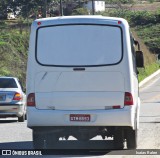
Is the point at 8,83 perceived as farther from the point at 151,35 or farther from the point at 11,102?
the point at 151,35

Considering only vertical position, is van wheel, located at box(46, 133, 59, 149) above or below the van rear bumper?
below

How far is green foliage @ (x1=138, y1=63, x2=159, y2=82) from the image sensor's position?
63119 mm

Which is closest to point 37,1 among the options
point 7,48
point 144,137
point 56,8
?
point 56,8

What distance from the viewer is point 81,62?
1334 centimetres

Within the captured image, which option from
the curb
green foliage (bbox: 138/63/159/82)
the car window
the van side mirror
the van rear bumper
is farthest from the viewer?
green foliage (bbox: 138/63/159/82)

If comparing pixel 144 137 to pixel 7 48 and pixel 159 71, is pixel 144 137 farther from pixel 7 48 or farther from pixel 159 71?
pixel 159 71

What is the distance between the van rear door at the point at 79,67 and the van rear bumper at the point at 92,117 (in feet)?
0.37

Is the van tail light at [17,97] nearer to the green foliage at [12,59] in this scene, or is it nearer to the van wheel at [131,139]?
the van wheel at [131,139]

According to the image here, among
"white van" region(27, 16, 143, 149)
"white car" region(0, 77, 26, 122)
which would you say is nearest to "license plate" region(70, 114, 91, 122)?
"white van" region(27, 16, 143, 149)

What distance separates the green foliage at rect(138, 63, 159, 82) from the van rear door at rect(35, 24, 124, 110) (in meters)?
46.4

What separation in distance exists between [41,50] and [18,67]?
29.8 m

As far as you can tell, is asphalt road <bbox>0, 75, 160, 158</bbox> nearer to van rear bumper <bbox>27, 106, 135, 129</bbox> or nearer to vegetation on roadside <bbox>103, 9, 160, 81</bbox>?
van rear bumper <bbox>27, 106, 135, 129</bbox>

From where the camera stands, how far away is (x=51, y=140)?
1413cm

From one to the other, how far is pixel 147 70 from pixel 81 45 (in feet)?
181
